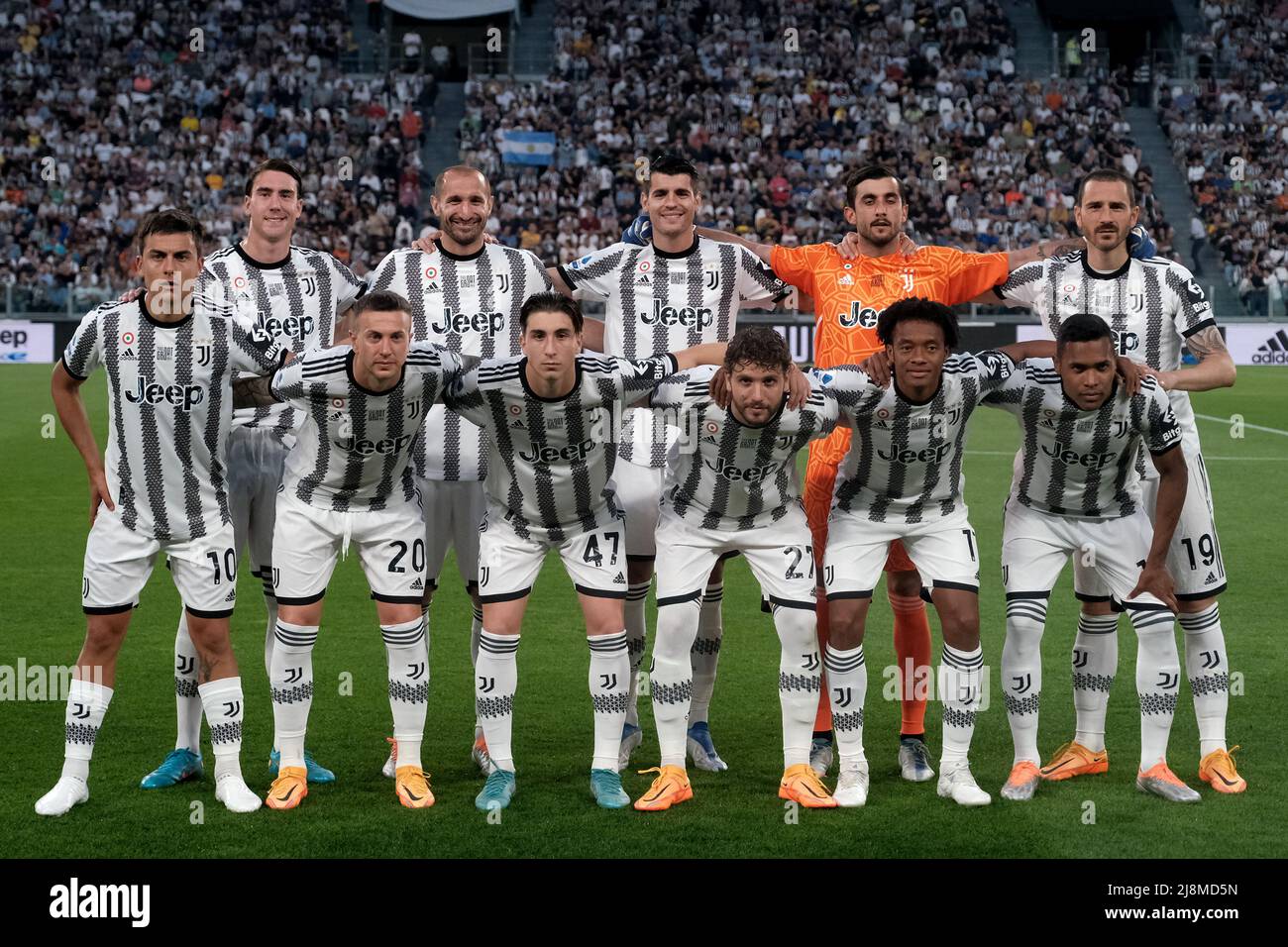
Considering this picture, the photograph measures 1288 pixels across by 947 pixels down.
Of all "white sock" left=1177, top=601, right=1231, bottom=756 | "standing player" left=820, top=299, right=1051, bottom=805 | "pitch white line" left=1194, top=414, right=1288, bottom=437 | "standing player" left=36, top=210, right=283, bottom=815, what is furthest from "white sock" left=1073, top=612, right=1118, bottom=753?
"pitch white line" left=1194, top=414, right=1288, bottom=437

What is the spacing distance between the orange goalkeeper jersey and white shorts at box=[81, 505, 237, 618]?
2360 mm

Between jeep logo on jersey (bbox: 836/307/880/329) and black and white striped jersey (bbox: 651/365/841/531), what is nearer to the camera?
black and white striped jersey (bbox: 651/365/841/531)

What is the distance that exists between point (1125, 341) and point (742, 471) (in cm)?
163

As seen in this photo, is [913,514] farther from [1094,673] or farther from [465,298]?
→ [465,298]

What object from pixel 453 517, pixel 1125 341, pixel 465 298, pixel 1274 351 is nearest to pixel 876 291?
pixel 1125 341

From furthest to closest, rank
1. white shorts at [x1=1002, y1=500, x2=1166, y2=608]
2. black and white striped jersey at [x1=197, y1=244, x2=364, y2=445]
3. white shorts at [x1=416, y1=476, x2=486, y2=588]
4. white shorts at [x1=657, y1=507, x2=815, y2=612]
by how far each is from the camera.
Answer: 1. white shorts at [x1=416, y1=476, x2=486, y2=588]
2. black and white striped jersey at [x1=197, y1=244, x2=364, y2=445]
3. white shorts at [x1=1002, y1=500, x2=1166, y2=608]
4. white shorts at [x1=657, y1=507, x2=815, y2=612]

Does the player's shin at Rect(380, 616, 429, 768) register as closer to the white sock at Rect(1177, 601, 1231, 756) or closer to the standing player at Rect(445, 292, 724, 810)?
the standing player at Rect(445, 292, 724, 810)

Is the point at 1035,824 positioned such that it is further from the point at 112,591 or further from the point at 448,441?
the point at 112,591

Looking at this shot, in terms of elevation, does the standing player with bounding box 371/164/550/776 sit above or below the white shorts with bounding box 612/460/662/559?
above

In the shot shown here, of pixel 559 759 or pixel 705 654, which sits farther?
pixel 705 654

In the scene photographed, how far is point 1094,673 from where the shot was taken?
239 inches

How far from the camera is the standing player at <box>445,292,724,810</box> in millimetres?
5633

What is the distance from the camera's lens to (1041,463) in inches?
232

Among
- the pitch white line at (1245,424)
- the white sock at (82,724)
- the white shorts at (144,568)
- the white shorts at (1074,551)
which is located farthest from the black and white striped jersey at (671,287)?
the pitch white line at (1245,424)
